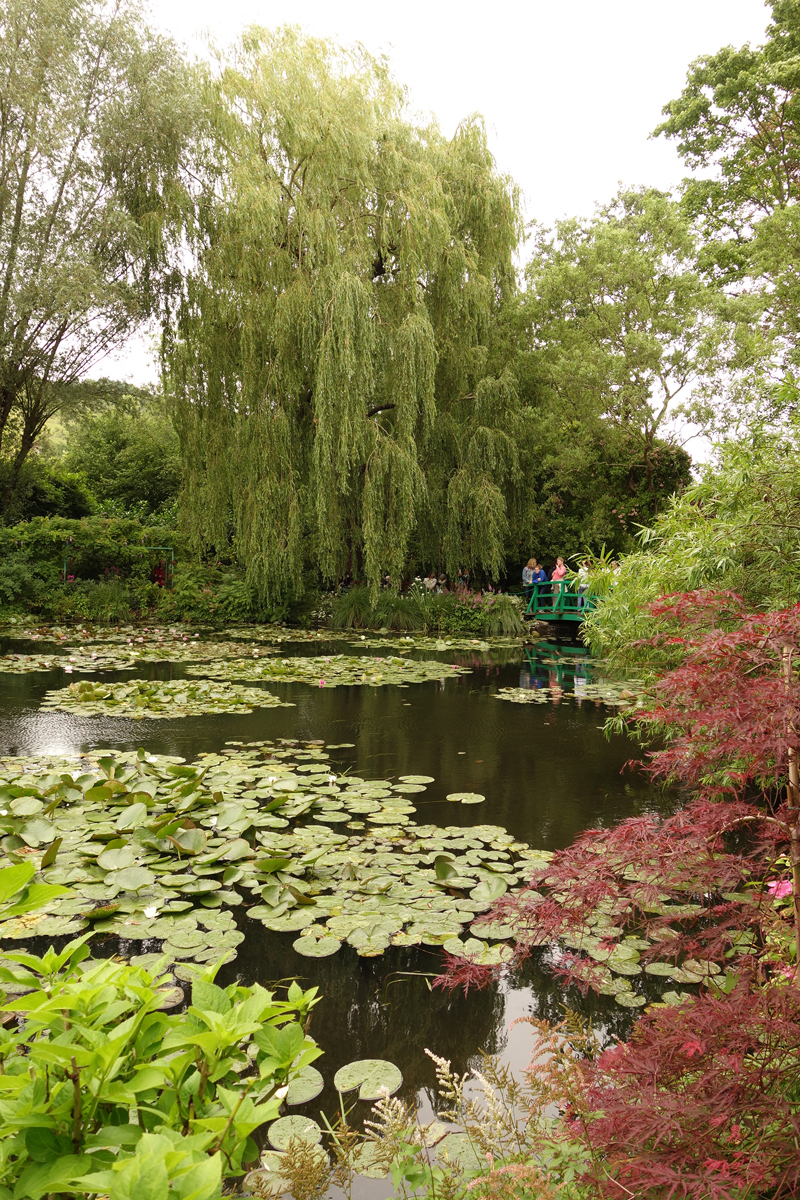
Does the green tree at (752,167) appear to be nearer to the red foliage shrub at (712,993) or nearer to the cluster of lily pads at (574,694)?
the cluster of lily pads at (574,694)

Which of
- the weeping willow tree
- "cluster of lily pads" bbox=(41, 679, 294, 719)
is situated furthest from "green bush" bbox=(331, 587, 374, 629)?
"cluster of lily pads" bbox=(41, 679, 294, 719)

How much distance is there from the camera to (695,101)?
1505 cm

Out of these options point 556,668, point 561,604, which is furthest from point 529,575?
point 556,668

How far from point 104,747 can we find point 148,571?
918 cm

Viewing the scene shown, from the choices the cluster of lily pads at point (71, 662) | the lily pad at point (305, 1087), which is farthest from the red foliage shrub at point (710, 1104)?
the cluster of lily pads at point (71, 662)

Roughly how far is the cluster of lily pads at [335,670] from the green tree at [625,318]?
7599 mm

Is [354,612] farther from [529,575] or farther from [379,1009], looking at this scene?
[379,1009]

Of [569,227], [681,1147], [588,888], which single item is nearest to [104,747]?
[588,888]

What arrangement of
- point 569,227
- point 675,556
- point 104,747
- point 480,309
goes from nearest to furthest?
point 675,556, point 104,747, point 480,309, point 569,227

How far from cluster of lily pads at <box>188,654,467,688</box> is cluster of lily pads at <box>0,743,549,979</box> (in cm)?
350

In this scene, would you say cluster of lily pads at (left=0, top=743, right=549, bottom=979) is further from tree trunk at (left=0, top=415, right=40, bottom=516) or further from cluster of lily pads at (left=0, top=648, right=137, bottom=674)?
tree trunk at (left=0, top=415, right=40, bottom=516)

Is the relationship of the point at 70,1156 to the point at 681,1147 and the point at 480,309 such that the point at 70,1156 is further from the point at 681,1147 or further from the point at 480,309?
the point at 480,309

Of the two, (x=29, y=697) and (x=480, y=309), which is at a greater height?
(x=480, y=309)

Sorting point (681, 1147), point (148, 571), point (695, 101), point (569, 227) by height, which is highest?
point (695, 101)
